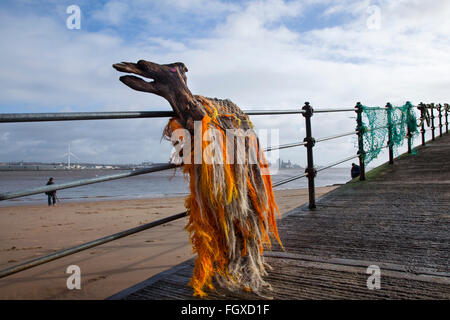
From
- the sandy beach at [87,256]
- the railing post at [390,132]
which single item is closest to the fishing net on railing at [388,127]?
the railing post at [390,132]

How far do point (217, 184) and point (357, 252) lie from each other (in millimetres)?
932

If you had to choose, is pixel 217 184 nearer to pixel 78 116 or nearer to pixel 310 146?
pixel 78 116

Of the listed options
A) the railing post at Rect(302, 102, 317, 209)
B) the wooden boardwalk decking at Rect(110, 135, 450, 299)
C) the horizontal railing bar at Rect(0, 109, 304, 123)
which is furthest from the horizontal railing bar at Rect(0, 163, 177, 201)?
the railing post at Rect(302, 102, 317, 209)

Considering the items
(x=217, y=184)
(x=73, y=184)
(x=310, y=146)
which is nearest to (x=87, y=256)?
(x=310, y=146)

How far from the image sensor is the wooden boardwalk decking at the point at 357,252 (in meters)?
1.39

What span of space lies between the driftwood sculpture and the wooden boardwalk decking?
0.12 metres

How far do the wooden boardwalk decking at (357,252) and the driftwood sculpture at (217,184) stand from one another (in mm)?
115

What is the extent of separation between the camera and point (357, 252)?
179cm

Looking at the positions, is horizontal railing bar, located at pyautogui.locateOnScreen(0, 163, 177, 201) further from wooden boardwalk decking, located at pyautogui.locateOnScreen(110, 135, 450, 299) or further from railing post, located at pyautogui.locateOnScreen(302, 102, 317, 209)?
railing post, located at pyautogui.locateOnScreen(302, 102, 317, 209)

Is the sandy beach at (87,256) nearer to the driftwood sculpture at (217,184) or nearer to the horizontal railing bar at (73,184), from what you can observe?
the horizontal railing bar at (73,184)

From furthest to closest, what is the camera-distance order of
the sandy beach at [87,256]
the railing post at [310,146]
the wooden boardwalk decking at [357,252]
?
the sandy beach at [87,256]
the railing post at [310,146]
the wooden boardwalk decking at [357,252]

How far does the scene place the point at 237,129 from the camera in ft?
5.37
